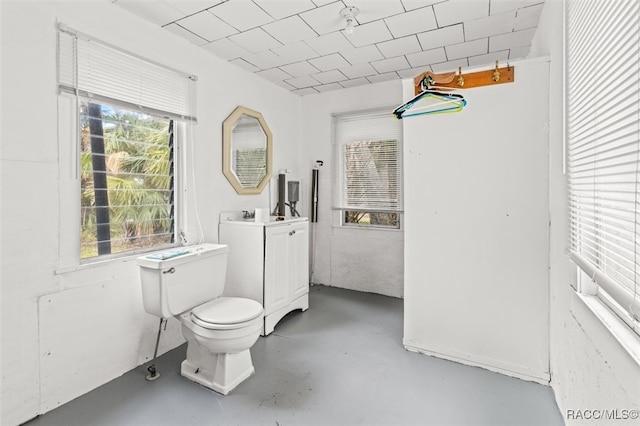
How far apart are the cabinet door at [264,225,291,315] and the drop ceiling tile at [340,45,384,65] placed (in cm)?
163

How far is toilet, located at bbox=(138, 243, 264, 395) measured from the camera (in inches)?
75.1

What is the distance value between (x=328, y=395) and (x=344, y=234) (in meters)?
2.22

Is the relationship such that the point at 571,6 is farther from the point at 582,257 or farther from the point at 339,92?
the point at 339,92

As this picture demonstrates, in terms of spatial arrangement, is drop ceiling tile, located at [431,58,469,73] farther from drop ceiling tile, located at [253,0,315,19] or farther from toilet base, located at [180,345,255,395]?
toilet base, located at [180,345,255,395]

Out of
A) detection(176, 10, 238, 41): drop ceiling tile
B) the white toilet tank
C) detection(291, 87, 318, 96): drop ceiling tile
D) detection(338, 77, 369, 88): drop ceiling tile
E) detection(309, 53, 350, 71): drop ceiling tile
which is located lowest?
the white toilet tank

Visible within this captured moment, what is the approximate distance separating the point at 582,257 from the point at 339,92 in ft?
10.2

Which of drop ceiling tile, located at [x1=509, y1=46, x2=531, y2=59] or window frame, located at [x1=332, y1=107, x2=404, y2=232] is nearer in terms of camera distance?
drop ceiling tile, located at [x1=509, y1=46, x2=531, y2=59]

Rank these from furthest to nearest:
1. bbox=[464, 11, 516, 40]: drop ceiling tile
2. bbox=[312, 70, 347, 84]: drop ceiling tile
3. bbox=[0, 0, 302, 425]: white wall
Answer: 1. bbox=[312, 70, 347, 84]: drop ceiling tile
2. bbox=[464, 11, 516, 40]: drop ceiling tile
3. bbox=[0, 0, 302, 425]: white wall

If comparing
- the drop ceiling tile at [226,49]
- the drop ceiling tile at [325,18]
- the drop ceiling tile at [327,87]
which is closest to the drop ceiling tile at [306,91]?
the drop ceiling tile at [327,87]

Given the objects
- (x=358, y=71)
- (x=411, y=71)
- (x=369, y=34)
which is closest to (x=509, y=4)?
(x=369, y=34)

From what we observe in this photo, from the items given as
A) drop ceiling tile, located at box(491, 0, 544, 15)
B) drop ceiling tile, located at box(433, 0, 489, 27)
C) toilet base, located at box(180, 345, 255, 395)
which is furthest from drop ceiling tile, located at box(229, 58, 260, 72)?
toilet base, located at box(180, 345, 255, 395)

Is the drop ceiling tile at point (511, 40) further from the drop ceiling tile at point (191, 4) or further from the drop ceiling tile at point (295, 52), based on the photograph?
the drop ceiling tile at point (191, 4)

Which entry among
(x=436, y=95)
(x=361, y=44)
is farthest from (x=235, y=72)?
(x=436, y=95)

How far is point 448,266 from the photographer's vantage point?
2232 mm
